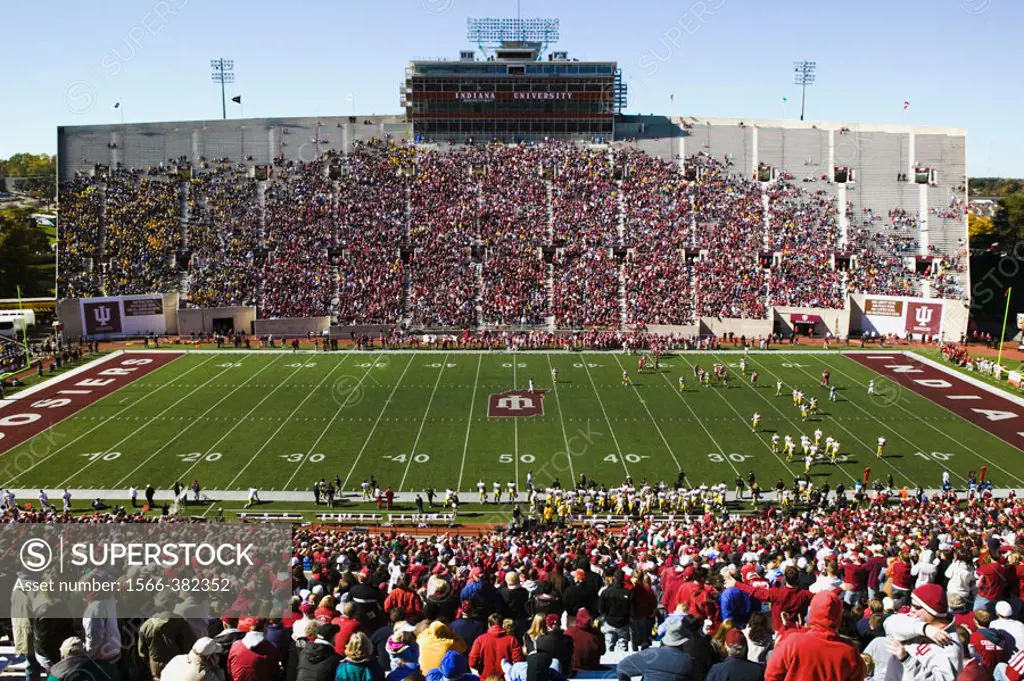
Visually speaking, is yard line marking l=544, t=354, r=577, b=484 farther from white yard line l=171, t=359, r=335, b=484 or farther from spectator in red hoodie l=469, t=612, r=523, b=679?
spectator in red hoodie l=469, t=612, r=523, b=679

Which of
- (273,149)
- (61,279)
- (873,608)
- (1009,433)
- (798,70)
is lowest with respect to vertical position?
(1009,433)

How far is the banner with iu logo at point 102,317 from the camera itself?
54125 millimetres

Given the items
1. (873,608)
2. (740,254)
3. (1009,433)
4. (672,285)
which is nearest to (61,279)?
(672,285)

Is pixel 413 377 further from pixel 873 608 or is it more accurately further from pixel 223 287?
pixel 873 608

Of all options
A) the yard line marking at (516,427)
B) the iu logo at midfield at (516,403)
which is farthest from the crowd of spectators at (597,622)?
the iu logo at midfield at (516,403)

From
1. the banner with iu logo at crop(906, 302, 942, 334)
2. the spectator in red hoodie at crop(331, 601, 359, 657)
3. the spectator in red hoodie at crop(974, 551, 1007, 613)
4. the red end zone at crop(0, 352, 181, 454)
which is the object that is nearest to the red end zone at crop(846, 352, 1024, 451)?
the banner with iu logo at crop(906, 302, 942, 334)

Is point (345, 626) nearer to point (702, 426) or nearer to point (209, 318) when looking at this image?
point (702, 426)

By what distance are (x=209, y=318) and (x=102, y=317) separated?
6495 millimetres

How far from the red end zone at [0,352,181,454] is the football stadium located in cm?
25

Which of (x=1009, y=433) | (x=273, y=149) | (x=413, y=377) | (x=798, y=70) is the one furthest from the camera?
(x=798, y=70)

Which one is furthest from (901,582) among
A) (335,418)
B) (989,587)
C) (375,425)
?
(335,418)

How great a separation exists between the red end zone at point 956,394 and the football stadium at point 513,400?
242 mm

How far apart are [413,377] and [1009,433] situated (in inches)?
1025

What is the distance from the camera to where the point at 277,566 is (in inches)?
536
